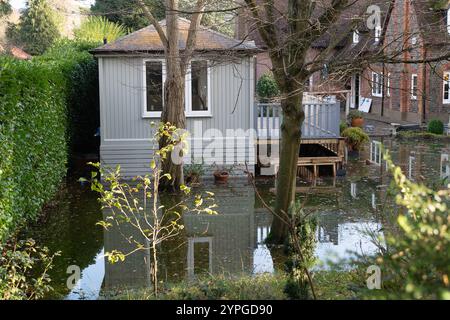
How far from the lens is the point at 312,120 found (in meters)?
20.6

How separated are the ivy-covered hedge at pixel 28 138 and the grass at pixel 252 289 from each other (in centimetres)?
241

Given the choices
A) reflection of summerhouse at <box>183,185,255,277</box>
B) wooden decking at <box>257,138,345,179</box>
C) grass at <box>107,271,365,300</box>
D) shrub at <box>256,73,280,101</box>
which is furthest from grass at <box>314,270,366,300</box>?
shrub at <box>256,73,280,101</box>

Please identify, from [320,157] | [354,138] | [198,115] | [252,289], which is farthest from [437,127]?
[252,289]

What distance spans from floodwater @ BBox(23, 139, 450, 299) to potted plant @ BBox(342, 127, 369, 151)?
171 inches

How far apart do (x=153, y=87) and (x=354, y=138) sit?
784 cm

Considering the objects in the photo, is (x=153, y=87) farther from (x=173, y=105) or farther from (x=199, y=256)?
(x=199, y=256)

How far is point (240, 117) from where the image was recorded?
62.8ft

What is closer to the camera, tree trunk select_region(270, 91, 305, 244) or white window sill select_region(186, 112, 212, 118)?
tree trunk select_region(270, 91, 305, 244)

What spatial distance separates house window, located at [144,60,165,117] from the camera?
18.7 m

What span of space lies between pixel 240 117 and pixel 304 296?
13.5 metres

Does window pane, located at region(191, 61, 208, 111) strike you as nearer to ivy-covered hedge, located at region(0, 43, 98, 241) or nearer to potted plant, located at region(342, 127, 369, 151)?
ivy-covered hedge, located at region(0, 43, 98, 241)

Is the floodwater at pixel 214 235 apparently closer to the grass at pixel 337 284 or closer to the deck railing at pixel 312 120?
the grass at pixel 337 284
